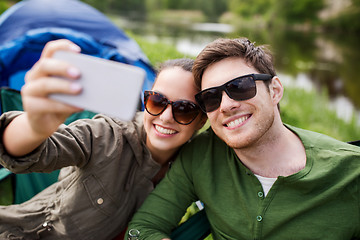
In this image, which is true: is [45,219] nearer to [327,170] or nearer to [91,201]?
[91,201]

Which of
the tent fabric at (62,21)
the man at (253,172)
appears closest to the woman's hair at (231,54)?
the man at (253,172)

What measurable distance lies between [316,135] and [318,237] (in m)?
0.52

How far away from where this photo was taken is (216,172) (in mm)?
1562

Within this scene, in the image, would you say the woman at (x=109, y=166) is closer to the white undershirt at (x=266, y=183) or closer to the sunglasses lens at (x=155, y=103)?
the sunglasses lens at (x=155, y=103)

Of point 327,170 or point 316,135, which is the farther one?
point 316,135

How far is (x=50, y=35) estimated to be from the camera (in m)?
3.19

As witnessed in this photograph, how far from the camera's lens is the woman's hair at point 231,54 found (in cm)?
150

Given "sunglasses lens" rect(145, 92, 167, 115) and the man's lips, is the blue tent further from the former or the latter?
the man's lips

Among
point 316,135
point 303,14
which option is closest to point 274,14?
point 303,14

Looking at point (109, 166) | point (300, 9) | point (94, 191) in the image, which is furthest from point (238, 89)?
point (300, 9)

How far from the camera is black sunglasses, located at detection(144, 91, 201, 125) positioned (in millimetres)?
1582

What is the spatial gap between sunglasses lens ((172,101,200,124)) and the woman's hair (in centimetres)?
18

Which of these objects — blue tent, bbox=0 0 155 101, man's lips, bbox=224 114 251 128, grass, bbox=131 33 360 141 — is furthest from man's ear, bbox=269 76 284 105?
grass, bbox=131 33 360 141

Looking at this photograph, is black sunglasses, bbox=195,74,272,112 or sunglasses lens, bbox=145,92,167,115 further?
sunglasses lens, bbox=145,92,167,115
